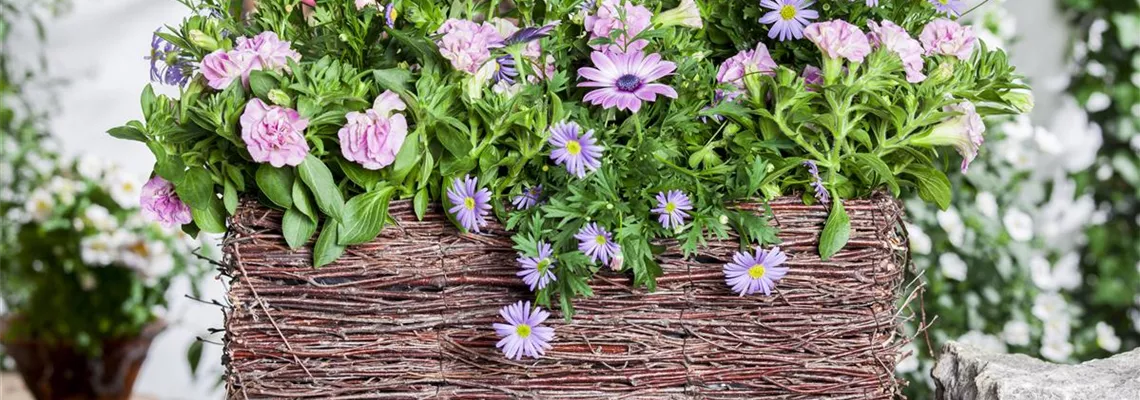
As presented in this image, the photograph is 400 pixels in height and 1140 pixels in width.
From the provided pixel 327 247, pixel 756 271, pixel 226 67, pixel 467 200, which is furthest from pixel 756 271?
pixel 226 67

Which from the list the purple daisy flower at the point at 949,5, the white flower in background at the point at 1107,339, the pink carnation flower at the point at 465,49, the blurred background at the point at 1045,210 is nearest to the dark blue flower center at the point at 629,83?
the pink carnation flower at the point at 465,49

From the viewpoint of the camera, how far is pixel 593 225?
825mm

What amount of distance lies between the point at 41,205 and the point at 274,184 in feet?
5.79

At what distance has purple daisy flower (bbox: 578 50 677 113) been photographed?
81 cm

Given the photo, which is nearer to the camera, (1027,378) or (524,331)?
(524,331)

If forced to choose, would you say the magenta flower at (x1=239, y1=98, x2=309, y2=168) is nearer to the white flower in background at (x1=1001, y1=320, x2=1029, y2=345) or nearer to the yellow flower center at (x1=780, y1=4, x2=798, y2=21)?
the yellow flower center at (x1=780, y1=4, x2=798, y2=21)

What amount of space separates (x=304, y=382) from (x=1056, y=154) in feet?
6.59

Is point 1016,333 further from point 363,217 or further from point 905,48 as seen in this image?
point 363,217

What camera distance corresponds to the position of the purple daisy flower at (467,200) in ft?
2.75

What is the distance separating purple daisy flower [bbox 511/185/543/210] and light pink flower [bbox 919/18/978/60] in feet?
1.20

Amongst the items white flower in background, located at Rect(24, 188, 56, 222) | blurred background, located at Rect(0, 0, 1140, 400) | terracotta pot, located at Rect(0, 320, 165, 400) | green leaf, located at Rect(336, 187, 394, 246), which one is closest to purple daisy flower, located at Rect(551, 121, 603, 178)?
green leaf, located at Rect(336, 187, 394, 246)

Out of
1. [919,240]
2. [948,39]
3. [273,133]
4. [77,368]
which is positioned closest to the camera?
[273,133]

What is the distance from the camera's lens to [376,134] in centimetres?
80

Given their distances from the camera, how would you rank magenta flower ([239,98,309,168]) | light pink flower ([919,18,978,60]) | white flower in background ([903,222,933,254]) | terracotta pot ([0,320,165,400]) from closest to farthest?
1. magenta flower ([239,98,309,168])
2. light pink flower ([919,18,978,60])
3. white flower in background ([903,222,933,254])
4. terracotta pot ([0,320,165,400])
